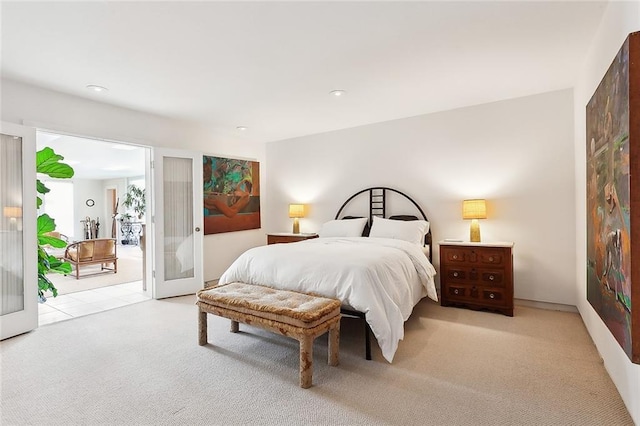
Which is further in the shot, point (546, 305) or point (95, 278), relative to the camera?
point (95, 278)

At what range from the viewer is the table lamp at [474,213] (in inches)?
151

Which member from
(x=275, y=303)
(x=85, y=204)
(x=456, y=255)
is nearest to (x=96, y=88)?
(x=275, y=303)

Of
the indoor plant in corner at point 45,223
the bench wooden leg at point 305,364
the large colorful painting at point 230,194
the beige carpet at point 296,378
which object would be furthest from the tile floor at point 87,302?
the bench wooden leg at point 305,364

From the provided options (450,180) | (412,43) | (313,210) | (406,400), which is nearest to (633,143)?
(412,43)

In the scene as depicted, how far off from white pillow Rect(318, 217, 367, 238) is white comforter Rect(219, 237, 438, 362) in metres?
0.94

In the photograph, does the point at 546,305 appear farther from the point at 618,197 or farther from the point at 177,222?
the point at 177,222

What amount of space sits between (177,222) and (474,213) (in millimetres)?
3908

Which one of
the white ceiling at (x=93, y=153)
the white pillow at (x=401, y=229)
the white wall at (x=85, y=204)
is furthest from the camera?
the white wall at (x=85, y=204)

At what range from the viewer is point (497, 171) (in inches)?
157

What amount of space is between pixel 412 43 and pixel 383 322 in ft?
7.09

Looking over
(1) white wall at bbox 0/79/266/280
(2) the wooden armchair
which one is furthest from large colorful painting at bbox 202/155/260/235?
(2) the wooden armchair

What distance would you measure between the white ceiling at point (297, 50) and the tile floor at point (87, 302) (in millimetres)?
2477

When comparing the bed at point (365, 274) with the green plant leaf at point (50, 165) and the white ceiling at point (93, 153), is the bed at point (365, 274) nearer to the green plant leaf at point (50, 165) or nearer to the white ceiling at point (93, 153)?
the green plant leaf at point (50, 165)

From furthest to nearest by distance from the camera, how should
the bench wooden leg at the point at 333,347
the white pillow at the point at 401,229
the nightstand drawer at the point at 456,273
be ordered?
the white pillow at the point at 401,229
the nightstand drawer at the point at 456,273
the bench wooden leg at the point at 333,347
